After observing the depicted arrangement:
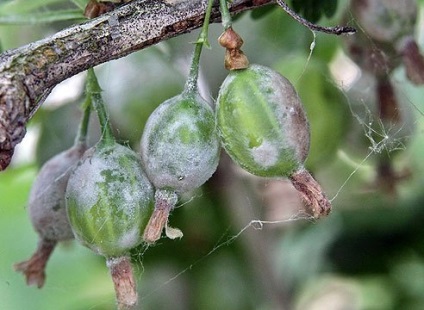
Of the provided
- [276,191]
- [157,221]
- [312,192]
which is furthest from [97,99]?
[276,191]

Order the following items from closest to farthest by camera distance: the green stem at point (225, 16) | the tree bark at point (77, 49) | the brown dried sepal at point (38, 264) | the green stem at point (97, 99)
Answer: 1. the tree bark at point (77, 49)
2. the green stem at point (225, 16)
3. the green stem at point (97, 99)
4. the brown dried sepal at point (38, 264)

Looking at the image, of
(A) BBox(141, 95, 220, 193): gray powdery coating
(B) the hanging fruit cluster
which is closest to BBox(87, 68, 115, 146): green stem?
(B) the hanging fruit cluster

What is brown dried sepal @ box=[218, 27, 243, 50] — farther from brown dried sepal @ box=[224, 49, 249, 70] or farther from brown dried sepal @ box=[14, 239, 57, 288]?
brown dried sepal @ box=[14, 239, 57, 288]

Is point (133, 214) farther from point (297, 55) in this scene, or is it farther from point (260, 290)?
point (260, 290)

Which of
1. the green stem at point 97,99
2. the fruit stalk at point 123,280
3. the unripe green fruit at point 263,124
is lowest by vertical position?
the fruit stalk at point 123,280

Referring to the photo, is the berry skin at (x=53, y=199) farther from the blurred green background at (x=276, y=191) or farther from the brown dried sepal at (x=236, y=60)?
the brown dried sepal at (x=236, y=60)

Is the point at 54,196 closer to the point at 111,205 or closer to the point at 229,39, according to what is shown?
the point at 111,205

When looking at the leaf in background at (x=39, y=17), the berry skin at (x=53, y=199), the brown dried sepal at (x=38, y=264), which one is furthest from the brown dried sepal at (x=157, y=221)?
the leaf in background at (x=39, y=17)
